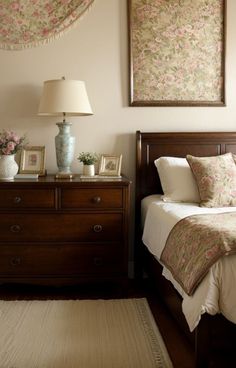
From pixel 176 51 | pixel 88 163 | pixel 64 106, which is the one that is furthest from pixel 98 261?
pixel 176 51

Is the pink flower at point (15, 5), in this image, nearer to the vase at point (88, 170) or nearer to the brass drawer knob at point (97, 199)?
the vase at point (88, 170)

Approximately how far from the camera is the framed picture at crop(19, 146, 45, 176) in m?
3.15

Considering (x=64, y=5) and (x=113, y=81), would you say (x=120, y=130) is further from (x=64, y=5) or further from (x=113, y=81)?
(x=64, y=5)

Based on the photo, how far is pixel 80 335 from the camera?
7.60 feet

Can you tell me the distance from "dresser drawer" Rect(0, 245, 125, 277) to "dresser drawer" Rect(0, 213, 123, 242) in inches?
2.6

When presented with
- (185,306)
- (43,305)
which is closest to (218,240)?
(185,306)

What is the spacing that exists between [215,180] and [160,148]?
0.64 m

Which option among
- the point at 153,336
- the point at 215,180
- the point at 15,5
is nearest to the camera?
the point at 153,336

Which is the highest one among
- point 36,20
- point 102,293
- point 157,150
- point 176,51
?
point 36,20

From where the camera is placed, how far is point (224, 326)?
6.10 feet

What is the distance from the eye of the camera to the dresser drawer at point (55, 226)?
9.29 feet

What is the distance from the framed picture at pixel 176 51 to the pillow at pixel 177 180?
546 mm

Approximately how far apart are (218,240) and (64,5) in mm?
2315

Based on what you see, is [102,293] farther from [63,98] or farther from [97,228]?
[63,98]
